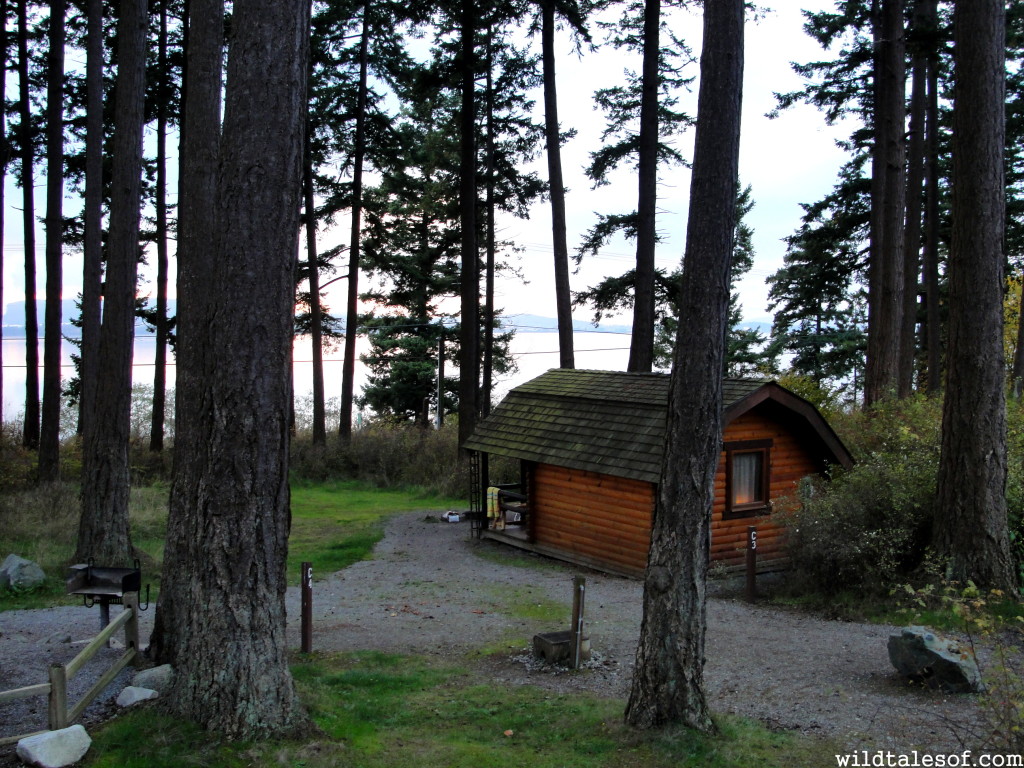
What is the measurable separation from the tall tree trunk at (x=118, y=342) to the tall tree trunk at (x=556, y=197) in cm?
1326

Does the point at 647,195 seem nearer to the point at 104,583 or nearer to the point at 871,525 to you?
the point at 871,525

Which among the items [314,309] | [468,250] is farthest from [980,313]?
[314,309]

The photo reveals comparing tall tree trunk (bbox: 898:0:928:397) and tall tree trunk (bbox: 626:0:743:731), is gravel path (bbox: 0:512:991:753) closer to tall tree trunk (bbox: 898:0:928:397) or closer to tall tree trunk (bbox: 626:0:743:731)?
tall tree trunk (bbox: 626:0:743:731)

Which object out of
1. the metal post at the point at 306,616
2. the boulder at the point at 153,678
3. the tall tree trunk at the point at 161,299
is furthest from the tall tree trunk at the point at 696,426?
the tall tree trunk at the point at 161,299

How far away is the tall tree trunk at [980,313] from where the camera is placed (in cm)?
1098

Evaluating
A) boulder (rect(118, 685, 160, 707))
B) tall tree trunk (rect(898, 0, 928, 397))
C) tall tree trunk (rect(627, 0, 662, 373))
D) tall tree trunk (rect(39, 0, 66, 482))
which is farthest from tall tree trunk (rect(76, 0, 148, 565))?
tall tree trunk (rect(898, 0, 928, 397))

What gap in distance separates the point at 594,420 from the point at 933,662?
370 inches

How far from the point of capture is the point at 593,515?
53.2 ft

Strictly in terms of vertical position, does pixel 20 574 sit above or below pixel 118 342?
below

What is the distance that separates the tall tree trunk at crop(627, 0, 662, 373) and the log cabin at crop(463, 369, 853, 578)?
4042mm

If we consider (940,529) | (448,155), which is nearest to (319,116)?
(448,155)

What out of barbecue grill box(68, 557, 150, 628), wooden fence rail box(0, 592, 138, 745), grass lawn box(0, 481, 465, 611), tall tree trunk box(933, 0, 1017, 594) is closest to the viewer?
wooden fence rail box(0, 592, 138, 745)

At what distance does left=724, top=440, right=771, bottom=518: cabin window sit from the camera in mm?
15445

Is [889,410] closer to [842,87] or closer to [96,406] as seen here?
[842,87]
